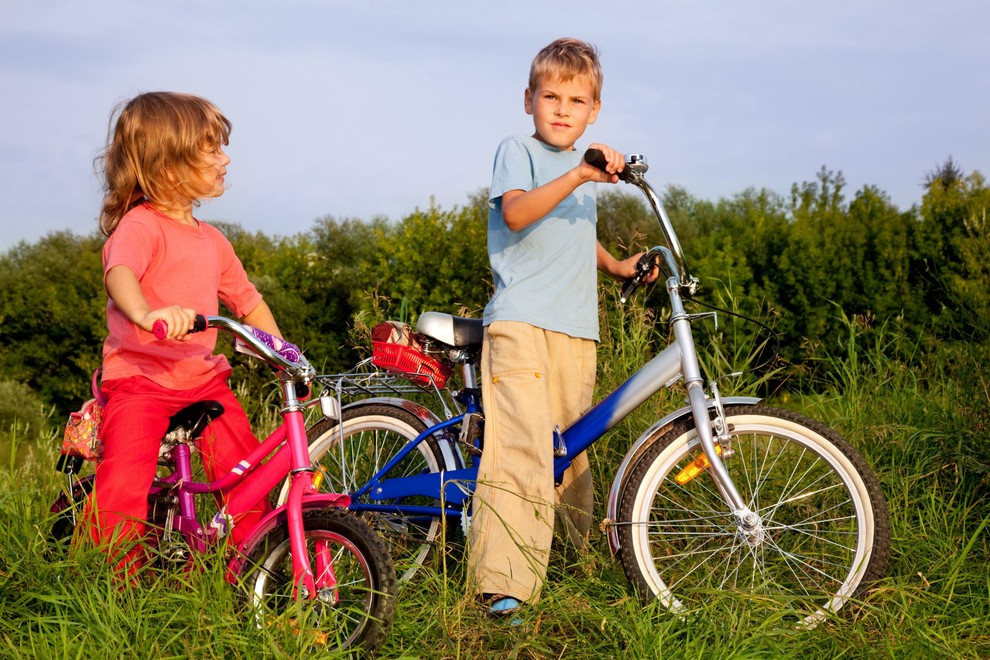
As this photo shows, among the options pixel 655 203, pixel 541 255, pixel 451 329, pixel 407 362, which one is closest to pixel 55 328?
pixel 407 362

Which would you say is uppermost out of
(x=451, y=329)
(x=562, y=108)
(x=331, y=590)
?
(x=562, y=108)

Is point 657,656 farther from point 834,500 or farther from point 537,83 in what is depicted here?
point 537,83

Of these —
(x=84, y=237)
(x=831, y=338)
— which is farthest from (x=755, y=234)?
(x=84, y=237)

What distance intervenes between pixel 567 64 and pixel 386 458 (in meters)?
1.80

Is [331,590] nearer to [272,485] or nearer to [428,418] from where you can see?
[272,485]

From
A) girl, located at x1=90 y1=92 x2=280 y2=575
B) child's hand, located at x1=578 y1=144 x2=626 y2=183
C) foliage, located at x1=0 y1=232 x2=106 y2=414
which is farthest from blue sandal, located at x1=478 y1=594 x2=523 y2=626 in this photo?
foliage, located at x1=0 y1=232 x2=106 y2=414

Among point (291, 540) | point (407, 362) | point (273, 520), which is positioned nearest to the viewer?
point (291, 540)

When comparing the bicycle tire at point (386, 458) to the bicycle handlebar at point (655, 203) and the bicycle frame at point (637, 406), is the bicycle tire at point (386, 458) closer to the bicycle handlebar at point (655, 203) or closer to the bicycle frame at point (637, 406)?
the bicycle frame at point (637, 406)

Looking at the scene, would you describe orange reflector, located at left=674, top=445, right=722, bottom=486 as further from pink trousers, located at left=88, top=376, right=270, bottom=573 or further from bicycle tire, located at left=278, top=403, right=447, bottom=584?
pink trousers, located at left=88, top=376, right=270, bottom=573

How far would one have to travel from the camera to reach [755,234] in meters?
9.00

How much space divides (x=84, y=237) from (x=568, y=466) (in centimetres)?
1231

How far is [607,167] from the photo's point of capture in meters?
2.83

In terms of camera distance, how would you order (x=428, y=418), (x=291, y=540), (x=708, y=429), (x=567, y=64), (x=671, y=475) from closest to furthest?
1. (x=291, y=540)
2. (x=708, y=429)
3. (x=567, y=64)
4. (x=428, y=418)
5. (x=671, y=475)

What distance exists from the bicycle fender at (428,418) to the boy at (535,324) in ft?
1.08
